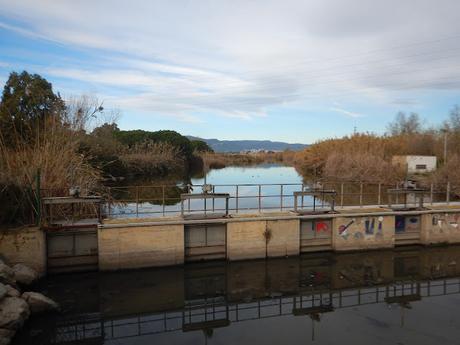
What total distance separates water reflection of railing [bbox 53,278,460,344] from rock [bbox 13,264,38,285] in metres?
2.20

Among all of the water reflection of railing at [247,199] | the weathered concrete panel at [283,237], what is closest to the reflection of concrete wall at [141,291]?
the water reflection of railing at [247,199]

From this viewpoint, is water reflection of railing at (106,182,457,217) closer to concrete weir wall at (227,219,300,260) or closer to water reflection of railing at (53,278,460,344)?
concrete weir wall at (227,219,300,260)

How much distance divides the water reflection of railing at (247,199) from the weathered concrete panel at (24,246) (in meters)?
3.21

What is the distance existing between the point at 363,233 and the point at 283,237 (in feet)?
11.0

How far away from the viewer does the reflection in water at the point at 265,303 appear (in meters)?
9.29

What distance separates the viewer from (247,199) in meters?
23.9

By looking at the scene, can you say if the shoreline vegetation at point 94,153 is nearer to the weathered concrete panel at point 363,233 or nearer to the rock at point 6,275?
the rock at point 6,275

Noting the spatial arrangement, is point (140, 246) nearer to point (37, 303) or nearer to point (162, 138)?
point (37, 303)

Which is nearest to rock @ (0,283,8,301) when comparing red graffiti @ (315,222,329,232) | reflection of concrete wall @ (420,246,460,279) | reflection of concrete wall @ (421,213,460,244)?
red graffiti @ (315,222,329,232)

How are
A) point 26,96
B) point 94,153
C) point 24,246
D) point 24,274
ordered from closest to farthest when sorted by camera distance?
1. point 24,274
2. point 24,246
3. point 94,153
4. point 26,96

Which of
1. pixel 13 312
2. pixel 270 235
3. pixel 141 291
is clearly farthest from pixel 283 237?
pixel 13 312

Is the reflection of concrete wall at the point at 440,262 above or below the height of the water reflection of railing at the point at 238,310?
above

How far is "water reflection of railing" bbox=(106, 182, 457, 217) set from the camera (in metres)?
16.3

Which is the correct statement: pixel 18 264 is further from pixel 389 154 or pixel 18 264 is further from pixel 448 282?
pixel 389 154
